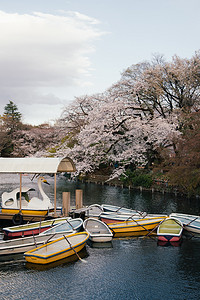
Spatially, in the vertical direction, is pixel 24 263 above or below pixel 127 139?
below

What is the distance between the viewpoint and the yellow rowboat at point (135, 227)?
14.6 m

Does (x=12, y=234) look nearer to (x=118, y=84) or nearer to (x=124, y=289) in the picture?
A: (x=124, y=289)

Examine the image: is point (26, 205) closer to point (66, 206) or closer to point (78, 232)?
point (66, 206)

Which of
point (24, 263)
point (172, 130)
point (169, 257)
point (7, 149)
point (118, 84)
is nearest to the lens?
point (24, 263)

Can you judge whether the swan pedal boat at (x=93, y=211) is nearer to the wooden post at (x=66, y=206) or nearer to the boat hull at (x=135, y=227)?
the wooden post at (x=66, y=206)

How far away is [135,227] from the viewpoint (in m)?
→ 14.7

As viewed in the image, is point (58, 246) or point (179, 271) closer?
point (179, 271)

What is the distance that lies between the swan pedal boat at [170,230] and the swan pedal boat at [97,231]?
2.32 m

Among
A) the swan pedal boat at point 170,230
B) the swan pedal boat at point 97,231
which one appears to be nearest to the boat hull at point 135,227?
the swan pedal boat at point 170,230

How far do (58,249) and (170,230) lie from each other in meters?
5.65

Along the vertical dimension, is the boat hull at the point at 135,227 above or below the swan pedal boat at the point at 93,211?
below

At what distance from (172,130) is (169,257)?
16.1 metres

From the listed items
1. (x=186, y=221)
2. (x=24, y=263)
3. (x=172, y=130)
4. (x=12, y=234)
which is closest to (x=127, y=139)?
(x=172, y=130)

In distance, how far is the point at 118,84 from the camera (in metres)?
29.3
